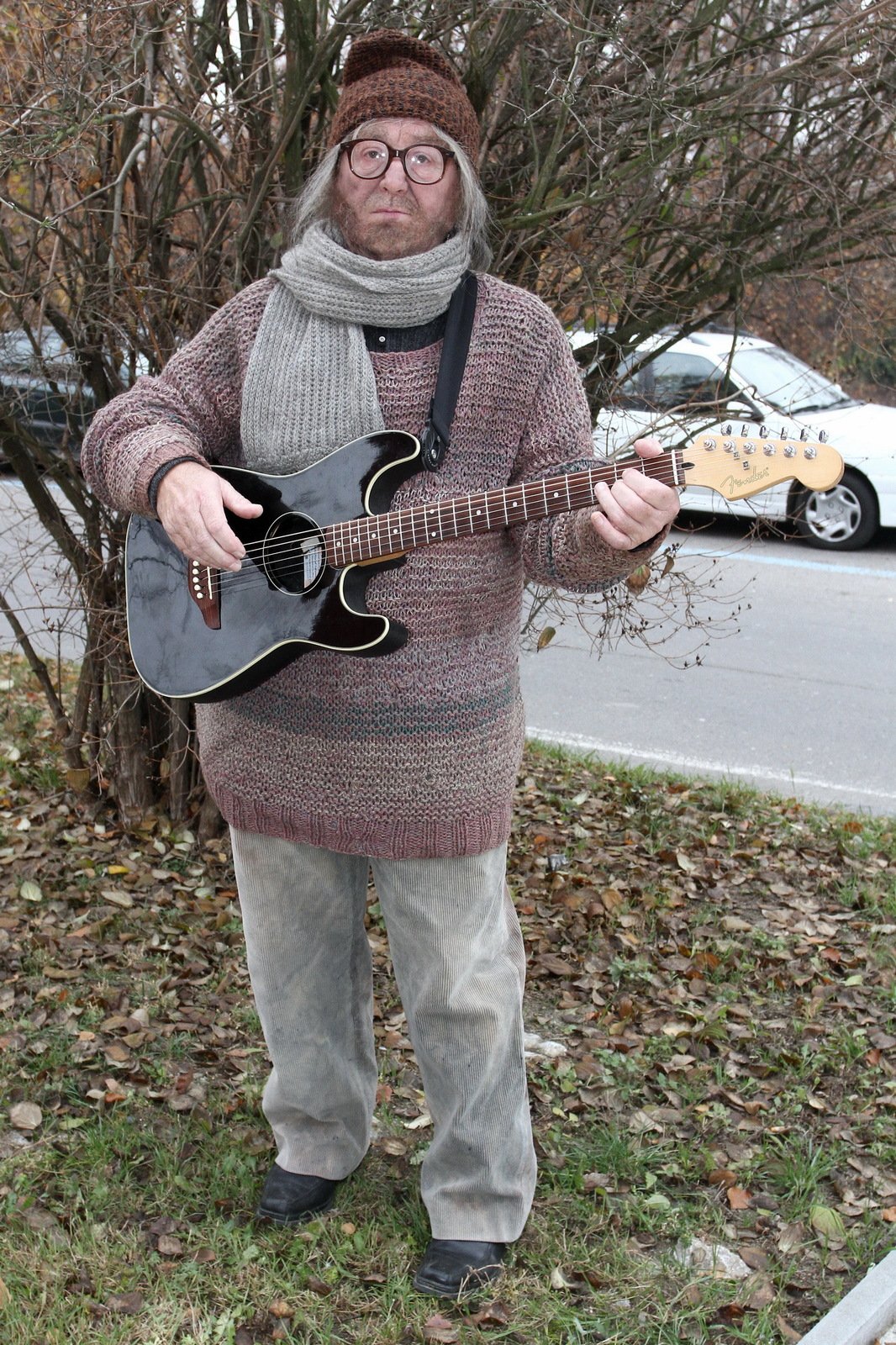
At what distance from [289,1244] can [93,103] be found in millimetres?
2784

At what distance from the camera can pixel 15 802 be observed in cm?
459

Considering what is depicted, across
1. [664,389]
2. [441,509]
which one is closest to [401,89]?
[441,509]

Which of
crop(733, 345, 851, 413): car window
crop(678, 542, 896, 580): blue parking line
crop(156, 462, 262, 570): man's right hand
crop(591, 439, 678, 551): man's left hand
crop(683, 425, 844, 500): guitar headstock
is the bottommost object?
crop(678, 542, 896, 580): blue parking line

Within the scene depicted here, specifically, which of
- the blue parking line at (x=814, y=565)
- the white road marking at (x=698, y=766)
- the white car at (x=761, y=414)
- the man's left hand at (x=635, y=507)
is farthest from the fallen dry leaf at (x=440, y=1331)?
the blue parking line at (x=814, y=565)

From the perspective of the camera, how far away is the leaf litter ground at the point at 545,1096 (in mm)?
2496

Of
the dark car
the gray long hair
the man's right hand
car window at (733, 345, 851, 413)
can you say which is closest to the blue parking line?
car window at (733, 345, 851, 413)

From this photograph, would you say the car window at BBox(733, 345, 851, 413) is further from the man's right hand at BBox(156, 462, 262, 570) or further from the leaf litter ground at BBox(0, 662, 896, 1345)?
the man's right hand at BBox(156, 462, 262, 570)

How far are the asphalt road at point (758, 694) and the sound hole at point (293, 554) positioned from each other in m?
2.54

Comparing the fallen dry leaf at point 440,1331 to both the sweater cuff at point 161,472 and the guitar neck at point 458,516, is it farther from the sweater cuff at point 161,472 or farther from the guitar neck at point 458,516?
the sweater cuff at point 161,472

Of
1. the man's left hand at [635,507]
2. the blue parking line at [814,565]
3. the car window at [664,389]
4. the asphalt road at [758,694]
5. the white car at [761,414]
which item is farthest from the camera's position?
the blue parking line at [814,565]

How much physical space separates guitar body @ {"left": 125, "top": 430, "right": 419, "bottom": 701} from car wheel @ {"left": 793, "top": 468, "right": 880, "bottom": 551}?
760 cm

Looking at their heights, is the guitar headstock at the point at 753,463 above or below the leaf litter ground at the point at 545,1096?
above

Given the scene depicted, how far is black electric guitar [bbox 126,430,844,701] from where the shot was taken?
2.06m

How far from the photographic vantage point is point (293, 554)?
236cm
